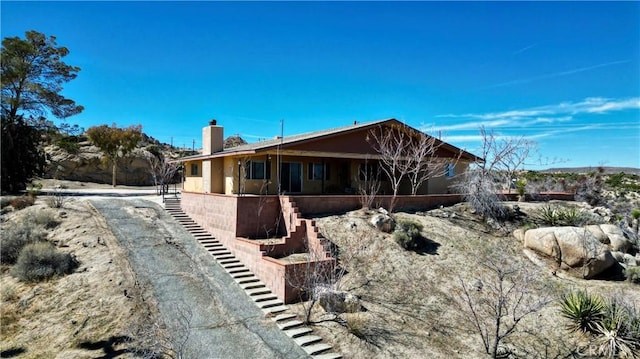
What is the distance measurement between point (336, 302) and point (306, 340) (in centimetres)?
194

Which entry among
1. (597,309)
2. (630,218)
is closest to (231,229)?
(597,309)

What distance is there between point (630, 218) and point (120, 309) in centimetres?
2570

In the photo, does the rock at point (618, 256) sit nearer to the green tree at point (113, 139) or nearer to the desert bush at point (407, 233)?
the desert bush at point (407, 233)

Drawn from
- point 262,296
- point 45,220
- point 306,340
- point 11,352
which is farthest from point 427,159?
point 11,352

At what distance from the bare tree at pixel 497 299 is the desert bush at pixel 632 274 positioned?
11.7 feet

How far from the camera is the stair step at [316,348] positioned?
34.6 ft

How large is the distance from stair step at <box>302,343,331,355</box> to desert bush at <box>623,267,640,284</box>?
1280 centimetres

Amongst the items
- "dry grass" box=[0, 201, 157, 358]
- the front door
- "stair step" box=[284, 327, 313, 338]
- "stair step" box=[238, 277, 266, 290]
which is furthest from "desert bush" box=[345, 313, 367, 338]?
the front door

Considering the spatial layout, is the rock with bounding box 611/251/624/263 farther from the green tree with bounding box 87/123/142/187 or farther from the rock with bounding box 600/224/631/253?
the green tree with bounding box 87/123/142/187

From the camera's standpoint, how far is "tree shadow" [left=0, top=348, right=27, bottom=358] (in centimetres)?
1030

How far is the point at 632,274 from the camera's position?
1509cm

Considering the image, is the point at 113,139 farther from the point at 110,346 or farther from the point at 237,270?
the point at 110,346

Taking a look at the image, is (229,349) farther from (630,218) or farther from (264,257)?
(630,218)

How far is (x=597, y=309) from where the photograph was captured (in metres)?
12.1
